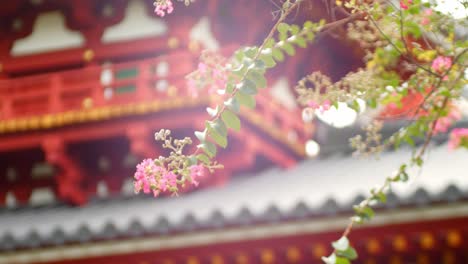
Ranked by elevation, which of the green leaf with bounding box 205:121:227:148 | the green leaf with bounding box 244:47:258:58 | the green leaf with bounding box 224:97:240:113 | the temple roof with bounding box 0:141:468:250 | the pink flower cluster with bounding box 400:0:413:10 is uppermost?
the temple roof with bounding box 0:141:468:250

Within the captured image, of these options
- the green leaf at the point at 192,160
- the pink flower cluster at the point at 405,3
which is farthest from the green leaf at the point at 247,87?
the pink flower cluster at the point at 405,3

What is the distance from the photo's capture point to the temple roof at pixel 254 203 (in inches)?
209

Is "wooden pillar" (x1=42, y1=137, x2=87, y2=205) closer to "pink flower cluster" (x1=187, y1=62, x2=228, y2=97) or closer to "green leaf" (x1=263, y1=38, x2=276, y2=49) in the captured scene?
"pink flower cluster" (x1=187, y1=62, x2=228, y2=97)

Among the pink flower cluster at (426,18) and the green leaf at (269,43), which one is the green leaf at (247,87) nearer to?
the green leaf at (269,43)

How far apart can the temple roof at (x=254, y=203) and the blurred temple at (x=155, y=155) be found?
0.02 meters

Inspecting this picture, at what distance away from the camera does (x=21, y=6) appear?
8.62 meters

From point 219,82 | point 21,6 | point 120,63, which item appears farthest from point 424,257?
point 21,6

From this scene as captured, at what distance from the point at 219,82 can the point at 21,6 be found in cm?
653

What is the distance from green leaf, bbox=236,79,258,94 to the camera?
223cm

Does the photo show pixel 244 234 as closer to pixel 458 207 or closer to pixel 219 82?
pixel 458 207

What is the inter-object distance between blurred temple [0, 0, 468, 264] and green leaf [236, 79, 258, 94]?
3.19m

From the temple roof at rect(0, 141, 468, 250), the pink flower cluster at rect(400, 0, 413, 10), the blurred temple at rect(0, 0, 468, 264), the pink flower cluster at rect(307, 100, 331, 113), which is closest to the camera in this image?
the pink flower cluster at rect(400, 0, 413, 10)

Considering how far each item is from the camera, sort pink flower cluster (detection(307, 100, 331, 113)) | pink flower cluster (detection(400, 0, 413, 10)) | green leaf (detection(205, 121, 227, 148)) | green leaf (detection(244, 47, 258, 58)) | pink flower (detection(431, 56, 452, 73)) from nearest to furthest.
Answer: green leaf (detection(205, 121, 227, 148))
green leaf (detection(244, 47, 258, 58))
pink flower cluster (detection(400, 0, 413, 10))
pink flower cluster (detection(307, 100, 331, 113))
pink flower (detection(431, 56, 452, 73))

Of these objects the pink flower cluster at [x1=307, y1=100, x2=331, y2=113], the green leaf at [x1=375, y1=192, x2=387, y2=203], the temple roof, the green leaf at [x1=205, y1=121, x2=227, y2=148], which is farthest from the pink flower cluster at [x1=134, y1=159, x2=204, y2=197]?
the temple roof
